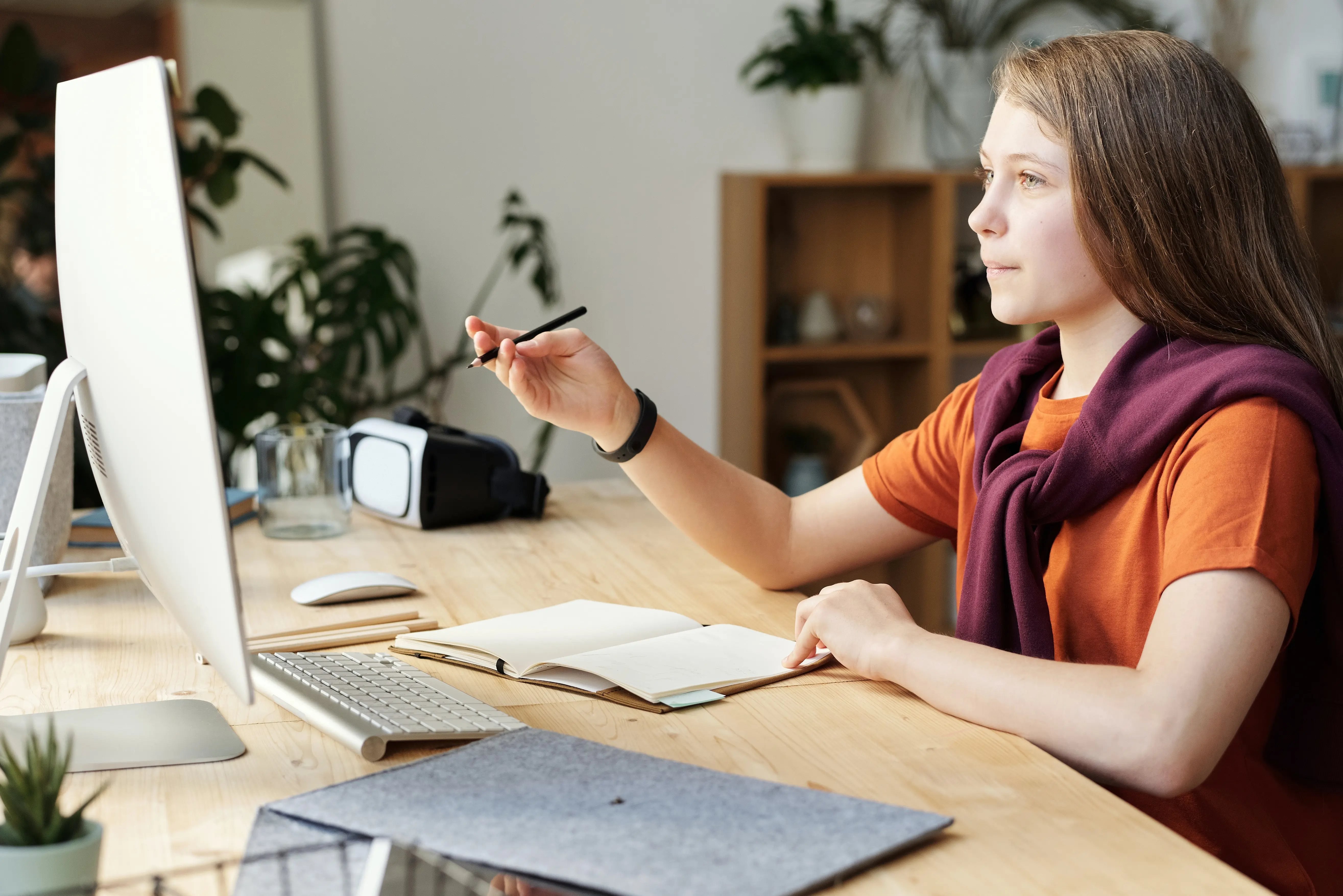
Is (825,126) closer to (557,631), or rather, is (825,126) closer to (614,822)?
(557,631)

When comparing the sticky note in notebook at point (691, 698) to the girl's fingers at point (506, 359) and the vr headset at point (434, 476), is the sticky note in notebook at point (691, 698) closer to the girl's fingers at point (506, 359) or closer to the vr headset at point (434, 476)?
A: the girl's fingers at point (506, 359)

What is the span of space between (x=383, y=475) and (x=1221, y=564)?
3.81ft

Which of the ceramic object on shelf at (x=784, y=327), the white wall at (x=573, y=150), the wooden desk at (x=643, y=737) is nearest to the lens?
the wooden desk at (x=643, y=737)

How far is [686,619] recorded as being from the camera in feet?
4.08

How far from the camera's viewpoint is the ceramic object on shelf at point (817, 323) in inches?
124

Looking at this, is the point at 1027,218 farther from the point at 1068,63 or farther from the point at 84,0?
the point at 84,0

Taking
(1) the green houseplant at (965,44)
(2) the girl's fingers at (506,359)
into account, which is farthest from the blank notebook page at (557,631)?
(1) the green houseplant at (965,44)

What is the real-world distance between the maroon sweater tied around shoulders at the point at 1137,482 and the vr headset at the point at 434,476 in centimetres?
75

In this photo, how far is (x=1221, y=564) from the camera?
907 millimetres

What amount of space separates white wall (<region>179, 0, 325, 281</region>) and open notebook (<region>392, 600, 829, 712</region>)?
5.82 feet

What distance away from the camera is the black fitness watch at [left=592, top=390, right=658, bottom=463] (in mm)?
1307

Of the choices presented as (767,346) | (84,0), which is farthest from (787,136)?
(84,0)

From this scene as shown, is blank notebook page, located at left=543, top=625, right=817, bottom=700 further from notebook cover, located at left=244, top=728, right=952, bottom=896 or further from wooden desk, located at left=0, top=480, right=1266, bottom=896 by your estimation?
notebook cover, located at left=244, top=728, right=952, bottom=896

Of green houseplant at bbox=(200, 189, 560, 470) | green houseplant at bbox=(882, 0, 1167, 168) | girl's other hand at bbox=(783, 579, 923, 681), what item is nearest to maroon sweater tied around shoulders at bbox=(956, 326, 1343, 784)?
girl's other hand at bbox=(783, 579, 923, 681)
